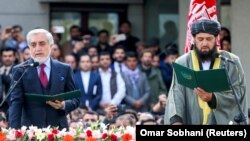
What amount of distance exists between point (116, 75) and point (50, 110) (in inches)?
224

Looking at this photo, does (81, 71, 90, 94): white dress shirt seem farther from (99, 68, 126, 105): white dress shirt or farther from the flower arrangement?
the flower arrangement

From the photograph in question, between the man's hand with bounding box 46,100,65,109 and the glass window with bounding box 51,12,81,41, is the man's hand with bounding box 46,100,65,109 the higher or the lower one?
the lower one

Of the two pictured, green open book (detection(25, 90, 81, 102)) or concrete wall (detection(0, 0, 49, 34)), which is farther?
concrete wall (detection(0, 0, 49, 34))

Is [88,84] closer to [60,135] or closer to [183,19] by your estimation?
[183,19]

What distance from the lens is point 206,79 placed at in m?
8.47

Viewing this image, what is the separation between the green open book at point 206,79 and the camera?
8445mm

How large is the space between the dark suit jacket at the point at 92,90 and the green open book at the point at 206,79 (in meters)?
6.48

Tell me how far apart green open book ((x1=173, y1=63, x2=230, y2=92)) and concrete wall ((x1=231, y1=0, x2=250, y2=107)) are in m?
6.78

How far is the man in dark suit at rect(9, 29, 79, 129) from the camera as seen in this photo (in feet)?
31.8

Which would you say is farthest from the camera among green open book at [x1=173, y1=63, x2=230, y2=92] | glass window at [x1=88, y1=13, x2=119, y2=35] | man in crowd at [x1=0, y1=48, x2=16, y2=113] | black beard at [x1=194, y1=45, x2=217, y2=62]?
glass window at [x1=88, y1=13, x2=119, y2=35]

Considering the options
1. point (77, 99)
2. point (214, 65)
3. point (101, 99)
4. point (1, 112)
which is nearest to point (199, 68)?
point (214, 65)

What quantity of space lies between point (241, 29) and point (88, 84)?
2690 millimetres

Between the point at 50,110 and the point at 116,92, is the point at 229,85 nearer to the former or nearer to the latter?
the point at 50,110

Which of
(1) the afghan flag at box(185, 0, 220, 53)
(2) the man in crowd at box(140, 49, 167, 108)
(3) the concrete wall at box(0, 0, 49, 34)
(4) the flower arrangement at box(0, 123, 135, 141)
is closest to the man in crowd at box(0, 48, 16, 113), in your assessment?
(2) the man in crowd at box(140, 49, 167, 108)
